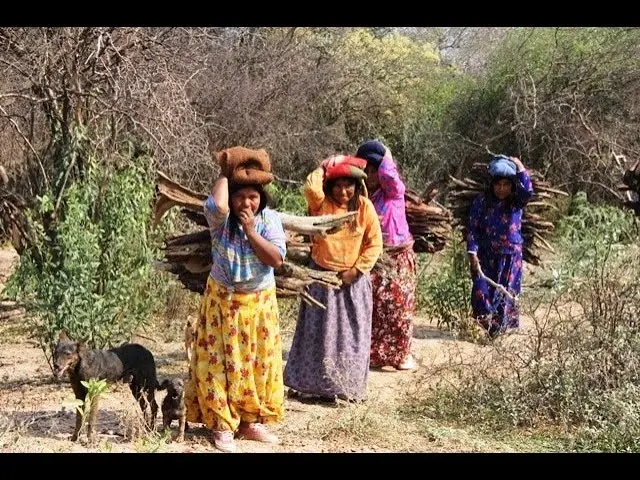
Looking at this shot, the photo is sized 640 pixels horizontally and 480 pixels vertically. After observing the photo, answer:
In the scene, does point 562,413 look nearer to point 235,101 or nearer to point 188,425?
point 188,425

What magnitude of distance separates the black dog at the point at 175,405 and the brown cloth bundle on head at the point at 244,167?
1.05 meters

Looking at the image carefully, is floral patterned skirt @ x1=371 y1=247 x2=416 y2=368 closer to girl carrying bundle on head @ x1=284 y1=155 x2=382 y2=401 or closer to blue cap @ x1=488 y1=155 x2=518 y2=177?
girl carrying bundle on head @ x1=284 y1=155 x2=382 y2=401

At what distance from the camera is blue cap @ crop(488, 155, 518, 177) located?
25.8ft

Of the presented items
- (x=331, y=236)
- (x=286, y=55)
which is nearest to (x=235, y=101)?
(x=286, y=55)

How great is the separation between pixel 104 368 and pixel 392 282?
275 cm

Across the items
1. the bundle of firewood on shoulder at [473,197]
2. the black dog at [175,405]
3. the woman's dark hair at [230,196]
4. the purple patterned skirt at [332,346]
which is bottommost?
the black dog at [175,405]

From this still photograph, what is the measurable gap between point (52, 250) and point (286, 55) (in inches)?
410

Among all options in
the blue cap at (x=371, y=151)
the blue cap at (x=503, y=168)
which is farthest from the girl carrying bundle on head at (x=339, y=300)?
the blue cap at (x=503, y=168)

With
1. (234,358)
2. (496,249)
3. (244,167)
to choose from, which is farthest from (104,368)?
(496,249)

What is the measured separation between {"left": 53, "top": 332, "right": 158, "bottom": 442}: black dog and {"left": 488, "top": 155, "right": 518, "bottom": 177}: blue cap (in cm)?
373

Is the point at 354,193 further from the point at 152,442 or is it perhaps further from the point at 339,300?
the point at 152,442

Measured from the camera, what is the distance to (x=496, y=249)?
823 cm

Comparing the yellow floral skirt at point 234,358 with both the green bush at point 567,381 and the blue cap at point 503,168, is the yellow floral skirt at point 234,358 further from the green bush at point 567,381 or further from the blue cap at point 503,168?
the blue cap at point 503,168

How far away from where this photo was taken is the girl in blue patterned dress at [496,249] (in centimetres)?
813
